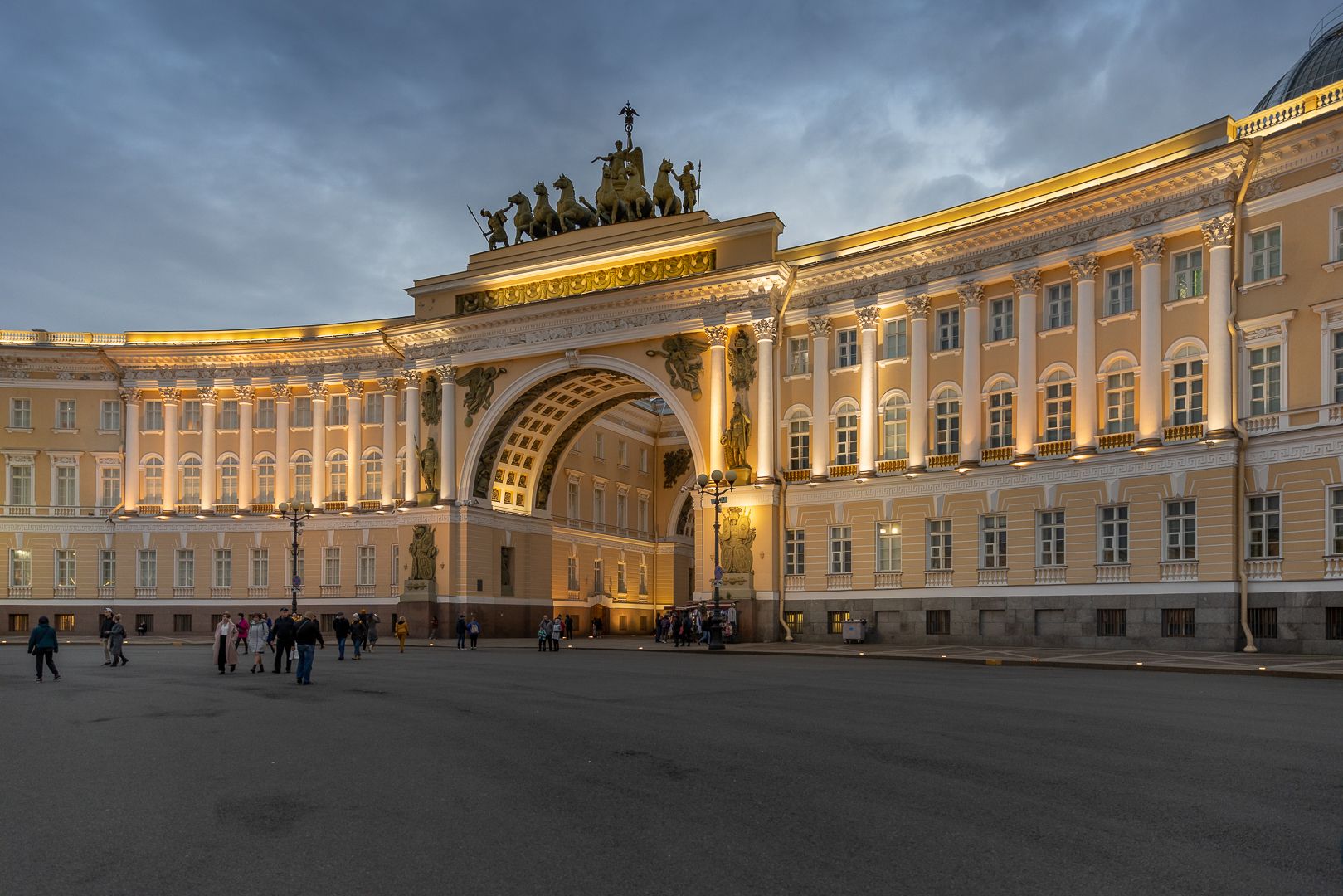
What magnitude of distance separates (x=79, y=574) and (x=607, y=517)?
30082 millimetres

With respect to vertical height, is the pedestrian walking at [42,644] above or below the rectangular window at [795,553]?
below

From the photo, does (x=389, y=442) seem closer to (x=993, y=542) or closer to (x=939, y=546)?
(x=939, y=546)

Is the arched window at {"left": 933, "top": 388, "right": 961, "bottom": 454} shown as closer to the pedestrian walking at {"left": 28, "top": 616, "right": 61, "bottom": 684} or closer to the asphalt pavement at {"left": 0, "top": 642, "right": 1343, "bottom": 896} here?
the asphalt pavement at {"left": 0, "top": 642, "right": 1343, "bottom": 896}

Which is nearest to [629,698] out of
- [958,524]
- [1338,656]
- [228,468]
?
[1338,656]

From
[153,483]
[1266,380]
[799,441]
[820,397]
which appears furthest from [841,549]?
[153,483]

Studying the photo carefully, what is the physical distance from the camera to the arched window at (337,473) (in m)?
63.6

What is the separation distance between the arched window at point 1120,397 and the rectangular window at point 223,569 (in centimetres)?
4685

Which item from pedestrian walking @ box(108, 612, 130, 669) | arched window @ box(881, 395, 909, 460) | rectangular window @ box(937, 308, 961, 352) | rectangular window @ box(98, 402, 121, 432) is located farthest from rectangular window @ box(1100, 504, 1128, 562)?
rectangular window @ box(98, 402, 121, 432)

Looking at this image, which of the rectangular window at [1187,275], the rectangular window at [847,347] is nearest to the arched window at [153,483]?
the rectangular window at [847,347]

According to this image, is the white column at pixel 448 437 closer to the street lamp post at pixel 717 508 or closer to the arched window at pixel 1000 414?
the street lamp post at pixel 717 508

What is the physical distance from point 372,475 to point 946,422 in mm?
32451

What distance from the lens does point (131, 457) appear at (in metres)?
64.7

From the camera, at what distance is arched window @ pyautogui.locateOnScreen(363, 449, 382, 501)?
62.7 m

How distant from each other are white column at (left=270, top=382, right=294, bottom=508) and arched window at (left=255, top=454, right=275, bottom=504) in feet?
1.60
